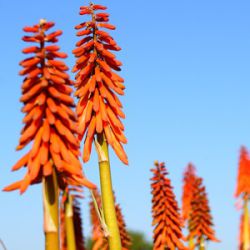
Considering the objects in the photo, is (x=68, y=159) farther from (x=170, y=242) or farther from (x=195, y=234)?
(x=195, y=234)

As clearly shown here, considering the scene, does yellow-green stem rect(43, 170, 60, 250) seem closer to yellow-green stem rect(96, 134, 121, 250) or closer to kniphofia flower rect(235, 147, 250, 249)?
yellow-green stem rect(96, 134, 121, 250)

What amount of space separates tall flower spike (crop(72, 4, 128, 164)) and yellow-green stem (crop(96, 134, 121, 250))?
0.75ft

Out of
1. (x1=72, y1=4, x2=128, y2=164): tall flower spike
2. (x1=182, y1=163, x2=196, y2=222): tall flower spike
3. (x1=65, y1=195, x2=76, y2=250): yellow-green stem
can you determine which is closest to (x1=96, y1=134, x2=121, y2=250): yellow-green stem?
(x1=72, y1=4, x2=128, y2=164): tall flower spike

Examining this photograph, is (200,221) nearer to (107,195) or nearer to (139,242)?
(107,195)

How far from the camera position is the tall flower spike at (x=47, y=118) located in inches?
352

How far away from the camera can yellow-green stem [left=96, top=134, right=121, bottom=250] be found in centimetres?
1198

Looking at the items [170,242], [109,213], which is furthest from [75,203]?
[109,213]

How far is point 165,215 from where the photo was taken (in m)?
18.6

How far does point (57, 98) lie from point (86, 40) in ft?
17.3

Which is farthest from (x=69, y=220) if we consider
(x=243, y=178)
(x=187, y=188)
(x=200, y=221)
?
(x=187, y=188)

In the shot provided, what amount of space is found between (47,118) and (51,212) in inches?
47.0

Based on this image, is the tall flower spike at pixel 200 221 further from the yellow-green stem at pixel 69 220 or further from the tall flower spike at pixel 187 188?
the yellow-green stem at pixel 69 220

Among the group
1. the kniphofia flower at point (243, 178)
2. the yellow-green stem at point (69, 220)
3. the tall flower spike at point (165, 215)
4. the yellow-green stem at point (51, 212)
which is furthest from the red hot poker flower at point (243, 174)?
the yellow-green stem at point (51, 212)

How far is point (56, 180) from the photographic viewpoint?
8.95 meters
